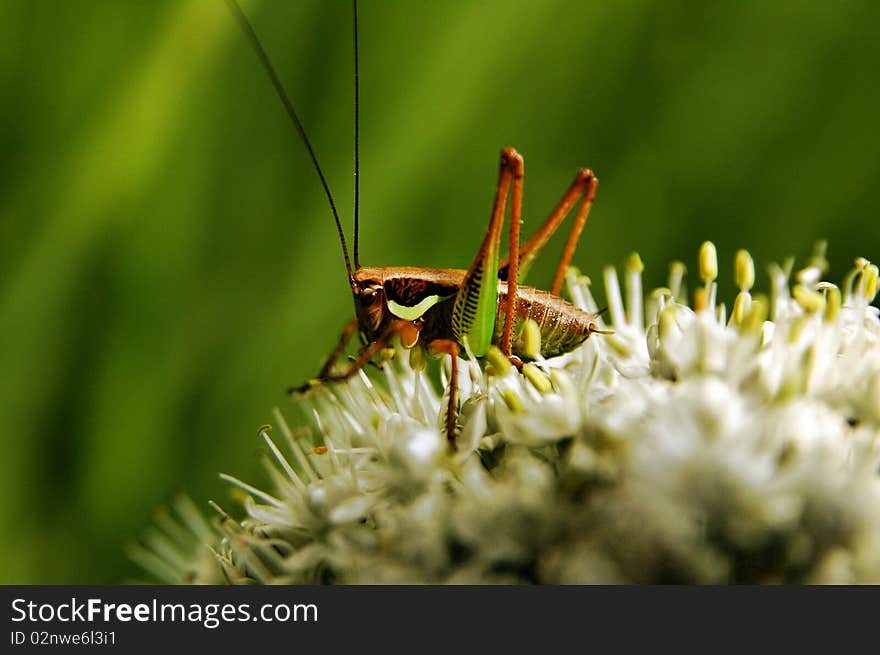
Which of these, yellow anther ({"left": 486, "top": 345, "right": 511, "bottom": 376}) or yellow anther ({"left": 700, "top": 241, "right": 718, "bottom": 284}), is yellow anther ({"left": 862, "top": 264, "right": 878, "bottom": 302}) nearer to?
yellow anther ({"left": 700, "top": 241, "right": 718, "bottom": 284})

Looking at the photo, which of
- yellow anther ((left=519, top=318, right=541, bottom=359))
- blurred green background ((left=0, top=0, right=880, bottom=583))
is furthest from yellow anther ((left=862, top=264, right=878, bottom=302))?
blurred green background ((left=0, top=0, right=880, bottom=583))

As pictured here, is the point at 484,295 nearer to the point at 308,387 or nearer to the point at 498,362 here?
the point at 498,362

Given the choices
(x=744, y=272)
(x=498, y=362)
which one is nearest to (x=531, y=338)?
(x=498, y=362)

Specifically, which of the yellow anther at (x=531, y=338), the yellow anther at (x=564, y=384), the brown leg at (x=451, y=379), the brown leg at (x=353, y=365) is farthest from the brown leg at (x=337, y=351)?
the yellow anther at (x=564, y=384)

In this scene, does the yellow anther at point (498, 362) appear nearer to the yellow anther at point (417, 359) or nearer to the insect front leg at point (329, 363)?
the yellow anther at point (417, 359)

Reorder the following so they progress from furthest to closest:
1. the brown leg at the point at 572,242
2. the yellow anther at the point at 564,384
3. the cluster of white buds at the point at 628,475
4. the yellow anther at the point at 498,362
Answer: the brown leg at the point at 572,242
the yellow anther at the point at 498,362
the yellow anther at the point at 564,384
the cluster of white buds at the point at 628,475

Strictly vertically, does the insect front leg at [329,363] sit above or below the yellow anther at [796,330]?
below
